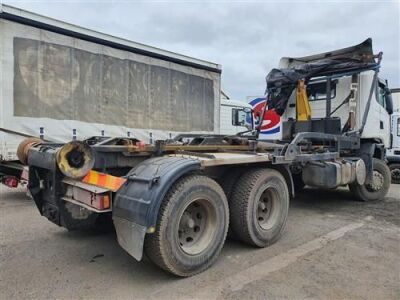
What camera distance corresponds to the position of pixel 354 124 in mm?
7418

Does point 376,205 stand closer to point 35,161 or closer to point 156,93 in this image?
point 156,93

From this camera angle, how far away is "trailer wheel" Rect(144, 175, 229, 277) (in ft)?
10.8

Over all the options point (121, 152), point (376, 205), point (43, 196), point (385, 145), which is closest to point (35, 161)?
point (43, 196)

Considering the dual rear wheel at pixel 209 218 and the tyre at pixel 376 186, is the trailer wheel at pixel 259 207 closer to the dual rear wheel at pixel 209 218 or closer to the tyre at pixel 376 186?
the dual rear wheel at pixel 209 218

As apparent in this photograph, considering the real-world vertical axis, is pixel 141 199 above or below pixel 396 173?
above

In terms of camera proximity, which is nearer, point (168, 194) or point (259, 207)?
point (168, 194)

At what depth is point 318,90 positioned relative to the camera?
7973mm

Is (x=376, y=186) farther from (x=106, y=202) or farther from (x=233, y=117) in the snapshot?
(x=106, y=202)

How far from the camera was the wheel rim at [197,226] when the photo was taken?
3734mm

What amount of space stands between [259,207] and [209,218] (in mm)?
1059

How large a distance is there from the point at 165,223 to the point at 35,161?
1.67 metres

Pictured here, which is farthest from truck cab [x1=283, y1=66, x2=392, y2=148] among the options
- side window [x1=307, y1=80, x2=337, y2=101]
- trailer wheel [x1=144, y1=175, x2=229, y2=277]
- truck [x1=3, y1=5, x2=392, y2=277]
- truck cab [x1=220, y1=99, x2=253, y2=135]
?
trailer wheel [x1=144, y1=175, x2=229, y2=277]

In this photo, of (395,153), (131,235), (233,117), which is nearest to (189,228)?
(131,235)

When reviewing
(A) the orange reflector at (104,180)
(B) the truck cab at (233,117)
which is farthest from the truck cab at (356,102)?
(A) the orange reflector at (104,180)
